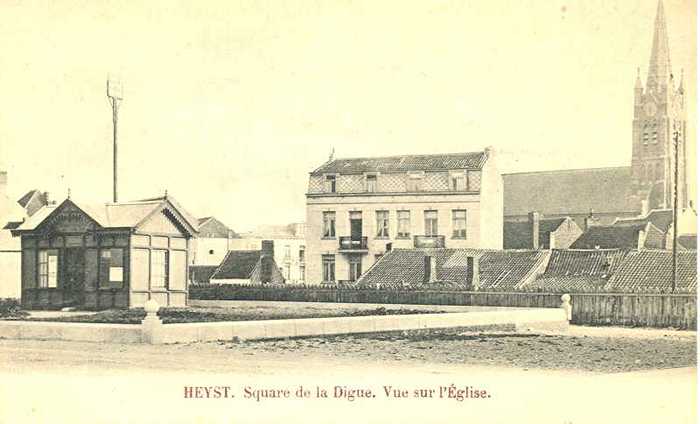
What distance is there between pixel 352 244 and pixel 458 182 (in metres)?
6.02

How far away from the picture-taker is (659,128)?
44.4 metres

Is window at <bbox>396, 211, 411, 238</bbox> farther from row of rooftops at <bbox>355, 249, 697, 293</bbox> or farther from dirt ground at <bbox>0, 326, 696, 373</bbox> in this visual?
dirt ground at <bbox>0, 326, 696, 373</bbox>

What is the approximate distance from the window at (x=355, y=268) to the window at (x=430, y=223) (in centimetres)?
368

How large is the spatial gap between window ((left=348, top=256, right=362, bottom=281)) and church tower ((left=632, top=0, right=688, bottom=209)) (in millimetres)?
14687

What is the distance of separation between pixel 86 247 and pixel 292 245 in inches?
1503

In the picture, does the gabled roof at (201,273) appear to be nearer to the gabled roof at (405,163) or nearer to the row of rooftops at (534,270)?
the gabled roof at (405,163)

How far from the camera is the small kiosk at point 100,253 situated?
24469 mm

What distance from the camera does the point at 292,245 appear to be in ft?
206

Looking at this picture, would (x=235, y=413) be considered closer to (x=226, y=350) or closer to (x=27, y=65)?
(x=226, y=350)

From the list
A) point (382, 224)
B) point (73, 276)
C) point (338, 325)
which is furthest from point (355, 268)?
point (338, 325)

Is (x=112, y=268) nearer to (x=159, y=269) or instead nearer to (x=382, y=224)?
(x=159, y=269)

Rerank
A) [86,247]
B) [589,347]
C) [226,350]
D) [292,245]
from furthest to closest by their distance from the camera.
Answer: [292,245]
[86,247]
[589,347]
[226,350]

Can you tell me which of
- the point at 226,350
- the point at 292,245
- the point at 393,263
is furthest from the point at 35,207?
the point at 226,350

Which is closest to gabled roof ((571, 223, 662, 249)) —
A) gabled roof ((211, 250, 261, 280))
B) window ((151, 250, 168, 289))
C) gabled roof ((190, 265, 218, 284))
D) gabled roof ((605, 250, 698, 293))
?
gabled roof ((605, 250, 698, 293))
